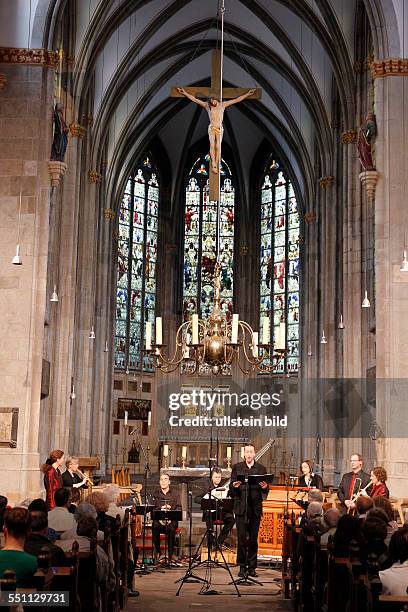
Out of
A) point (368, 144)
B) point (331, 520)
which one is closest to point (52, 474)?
point (331, 520)

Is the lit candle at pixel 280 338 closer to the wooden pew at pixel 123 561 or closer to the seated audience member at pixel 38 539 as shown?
the wooden pew at pixel 123 561

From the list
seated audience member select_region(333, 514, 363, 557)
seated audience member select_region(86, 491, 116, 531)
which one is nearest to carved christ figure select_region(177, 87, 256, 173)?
seated audience member select_region(86, 491, 116, 531)

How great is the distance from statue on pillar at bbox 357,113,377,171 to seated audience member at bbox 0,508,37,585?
11915mm

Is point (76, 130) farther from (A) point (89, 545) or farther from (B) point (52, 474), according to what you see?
(A) point (89, 545)

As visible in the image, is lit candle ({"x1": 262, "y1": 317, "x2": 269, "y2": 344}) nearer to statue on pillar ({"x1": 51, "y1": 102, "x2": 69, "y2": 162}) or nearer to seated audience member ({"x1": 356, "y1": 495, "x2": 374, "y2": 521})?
statue on pillar ({"x1": 51, "y1": 102, "x2": 69, "y2": 162})

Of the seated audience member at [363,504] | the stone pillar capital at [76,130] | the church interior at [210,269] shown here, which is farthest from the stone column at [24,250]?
the seated audience member at [363,504]

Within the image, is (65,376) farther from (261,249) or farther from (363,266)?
(261,249)

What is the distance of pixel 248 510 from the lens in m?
11.7

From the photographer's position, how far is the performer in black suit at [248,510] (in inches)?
450

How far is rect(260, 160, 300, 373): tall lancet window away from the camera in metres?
31.3

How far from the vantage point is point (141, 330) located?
3222 centimetres

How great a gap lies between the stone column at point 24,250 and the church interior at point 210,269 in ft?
0.12

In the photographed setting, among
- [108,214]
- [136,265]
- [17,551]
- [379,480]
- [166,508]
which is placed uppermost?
[108,214]

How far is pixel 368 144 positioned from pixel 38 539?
1163cm
